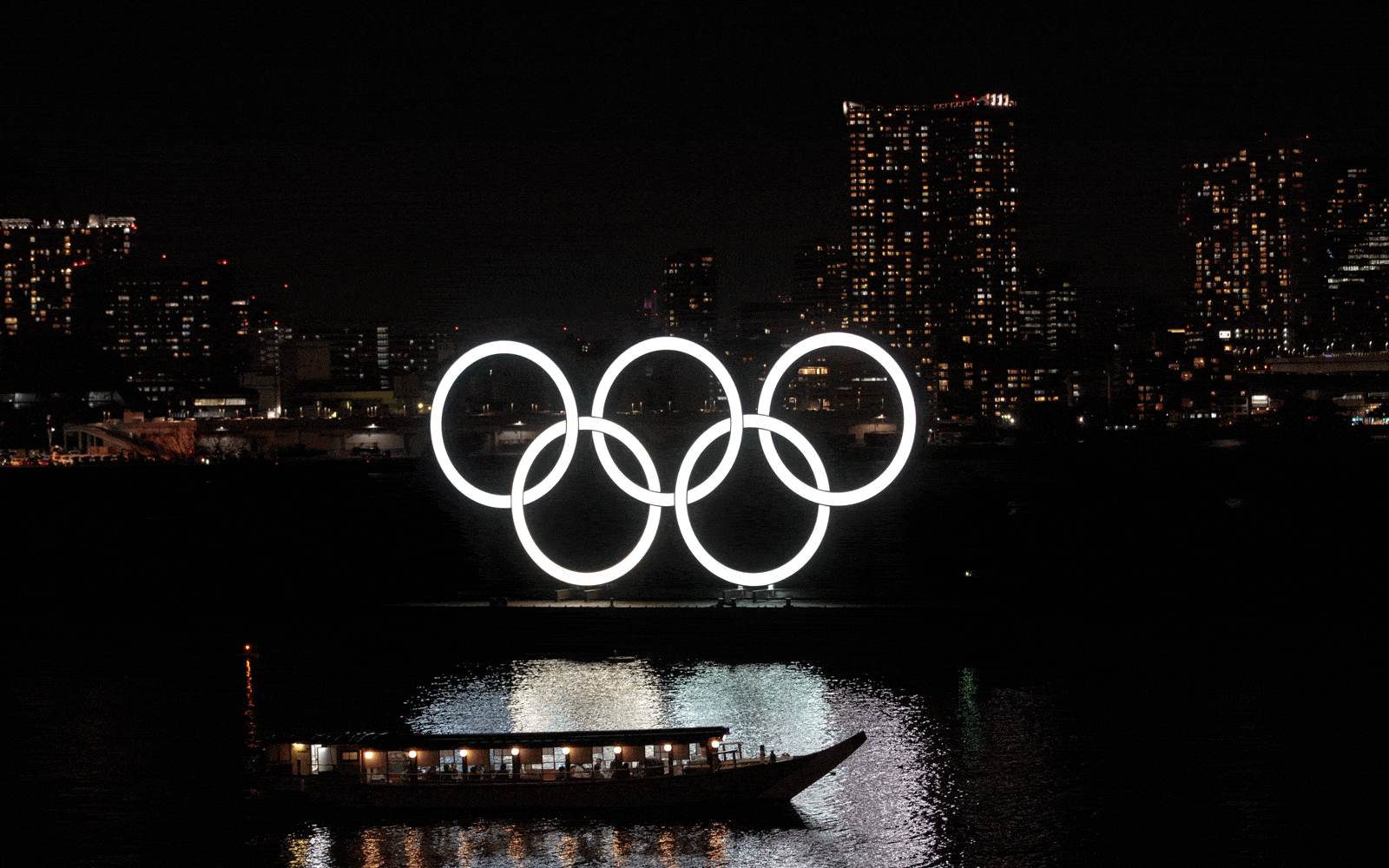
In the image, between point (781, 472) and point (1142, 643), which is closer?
point (781, 472)

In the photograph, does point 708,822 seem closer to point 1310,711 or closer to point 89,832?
point 89,832

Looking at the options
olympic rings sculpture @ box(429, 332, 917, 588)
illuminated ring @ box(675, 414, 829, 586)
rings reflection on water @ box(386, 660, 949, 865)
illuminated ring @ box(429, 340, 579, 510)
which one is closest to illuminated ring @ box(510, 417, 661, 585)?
olympic rings sculpture @ box(429, 332, 917, 588)

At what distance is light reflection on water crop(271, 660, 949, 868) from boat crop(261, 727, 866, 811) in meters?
0.43

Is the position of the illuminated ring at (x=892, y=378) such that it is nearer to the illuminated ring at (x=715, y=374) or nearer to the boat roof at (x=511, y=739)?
the illuminated ring at (x=715, y=374)

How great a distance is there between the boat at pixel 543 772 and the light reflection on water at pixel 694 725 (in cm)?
43

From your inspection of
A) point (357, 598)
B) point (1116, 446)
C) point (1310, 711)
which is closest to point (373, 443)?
point (1116, 446)

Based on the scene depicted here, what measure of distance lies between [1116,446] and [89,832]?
185 metres

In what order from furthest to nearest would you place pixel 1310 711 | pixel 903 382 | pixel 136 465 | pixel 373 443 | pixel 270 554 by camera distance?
1. pixel 373 443
2. pixel 136 465
3. pixel 270 554
4. pixel 903 382
5. pixel 1310 711

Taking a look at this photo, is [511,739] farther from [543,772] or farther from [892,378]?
[892,378]

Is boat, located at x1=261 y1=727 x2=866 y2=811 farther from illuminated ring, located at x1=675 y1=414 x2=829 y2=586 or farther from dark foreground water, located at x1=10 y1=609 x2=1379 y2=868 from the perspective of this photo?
illuminated ring, located at x1=675 y1=414 x2=829 y2=586

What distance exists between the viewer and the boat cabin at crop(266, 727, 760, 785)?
21922 millimetres

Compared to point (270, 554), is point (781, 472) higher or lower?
higher

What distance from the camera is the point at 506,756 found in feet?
73.8

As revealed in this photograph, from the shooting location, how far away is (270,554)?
75500mm
